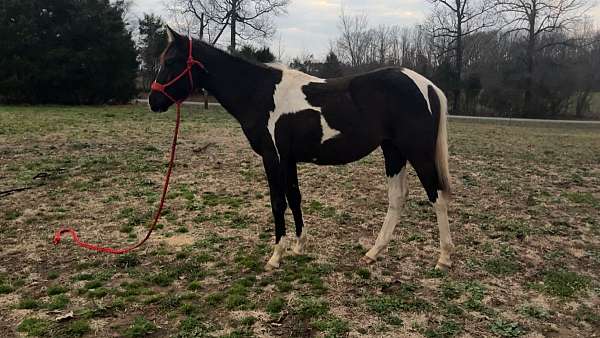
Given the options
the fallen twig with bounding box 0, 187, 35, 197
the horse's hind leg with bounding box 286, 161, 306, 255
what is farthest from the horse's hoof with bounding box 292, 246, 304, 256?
the fallen twig with bounding box 0, 187, 35, 197

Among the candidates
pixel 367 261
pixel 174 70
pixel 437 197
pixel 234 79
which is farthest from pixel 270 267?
pixel 174 70

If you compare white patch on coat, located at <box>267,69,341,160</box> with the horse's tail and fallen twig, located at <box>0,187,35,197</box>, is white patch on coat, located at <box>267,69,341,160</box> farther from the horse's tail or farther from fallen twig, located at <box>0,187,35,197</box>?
fallen twig, located at <box>0,187,35,197</box>

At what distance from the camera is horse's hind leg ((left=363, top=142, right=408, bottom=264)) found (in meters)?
4.25

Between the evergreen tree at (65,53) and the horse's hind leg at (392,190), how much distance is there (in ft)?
74.2

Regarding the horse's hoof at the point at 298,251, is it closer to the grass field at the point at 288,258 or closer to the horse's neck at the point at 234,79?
the grass field at the point at 288,258

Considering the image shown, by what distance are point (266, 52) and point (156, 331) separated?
85.6 feet

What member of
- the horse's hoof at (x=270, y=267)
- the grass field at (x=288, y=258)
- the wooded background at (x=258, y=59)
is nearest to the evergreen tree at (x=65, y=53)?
the wooded background at (x=258, y=59)

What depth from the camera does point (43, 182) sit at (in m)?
6.98

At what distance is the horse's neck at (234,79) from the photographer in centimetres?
413

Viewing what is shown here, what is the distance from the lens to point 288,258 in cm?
436

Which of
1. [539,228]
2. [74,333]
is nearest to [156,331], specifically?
[74,333]

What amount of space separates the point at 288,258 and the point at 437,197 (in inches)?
61.0

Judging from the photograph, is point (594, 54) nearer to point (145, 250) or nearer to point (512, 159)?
point (512, 159)

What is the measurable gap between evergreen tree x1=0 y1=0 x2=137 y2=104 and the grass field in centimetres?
1604
